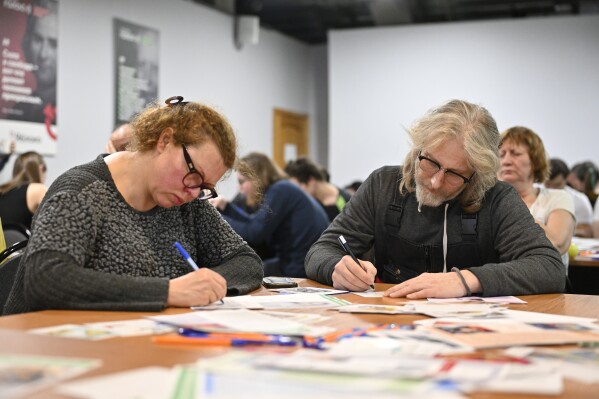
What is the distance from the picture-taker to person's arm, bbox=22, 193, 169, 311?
1.72m

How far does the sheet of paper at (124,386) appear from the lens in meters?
1.00

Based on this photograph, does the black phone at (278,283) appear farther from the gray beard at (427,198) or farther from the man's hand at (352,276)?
the gray beard at (427,198)

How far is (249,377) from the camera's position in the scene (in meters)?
1.10

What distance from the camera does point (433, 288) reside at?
81.4 inches

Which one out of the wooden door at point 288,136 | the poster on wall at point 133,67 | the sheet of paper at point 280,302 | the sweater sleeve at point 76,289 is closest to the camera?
the sweater sleeve at point 76,289

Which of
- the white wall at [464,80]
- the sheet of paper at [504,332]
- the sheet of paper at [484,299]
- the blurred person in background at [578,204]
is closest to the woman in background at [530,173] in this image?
the sheet of paper at [484,299]

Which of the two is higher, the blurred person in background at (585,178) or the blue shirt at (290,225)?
the blurred person in background at (585,178)

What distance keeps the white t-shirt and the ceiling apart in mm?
5672

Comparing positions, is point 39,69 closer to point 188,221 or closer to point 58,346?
point 188,221

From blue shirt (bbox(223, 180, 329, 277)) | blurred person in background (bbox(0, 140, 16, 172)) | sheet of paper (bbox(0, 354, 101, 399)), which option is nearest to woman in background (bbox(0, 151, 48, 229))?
blurred person in background (bbox(0, 140, 16, 172))

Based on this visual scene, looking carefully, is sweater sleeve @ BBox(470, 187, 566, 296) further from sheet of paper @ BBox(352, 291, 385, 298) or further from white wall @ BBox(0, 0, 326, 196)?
white wall @ BBox(0, 0, 326, 196)

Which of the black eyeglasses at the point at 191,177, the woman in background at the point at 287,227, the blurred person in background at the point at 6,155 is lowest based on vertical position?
the woman in background at the point at 287,227

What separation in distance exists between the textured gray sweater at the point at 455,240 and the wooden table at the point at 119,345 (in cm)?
28

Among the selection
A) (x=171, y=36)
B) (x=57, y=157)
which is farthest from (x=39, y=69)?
(x=171, y=36)
